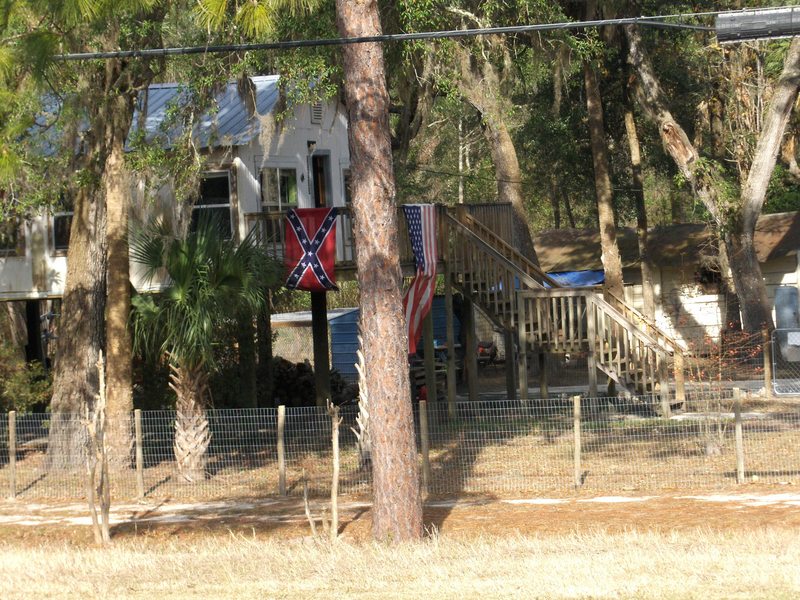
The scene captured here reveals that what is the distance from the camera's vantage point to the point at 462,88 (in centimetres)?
2225

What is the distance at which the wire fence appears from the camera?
15281 millimetres

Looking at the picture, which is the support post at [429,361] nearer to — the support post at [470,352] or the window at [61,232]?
the support post at [470,352]

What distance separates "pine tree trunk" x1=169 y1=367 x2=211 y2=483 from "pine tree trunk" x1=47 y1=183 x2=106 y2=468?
2.34 meters

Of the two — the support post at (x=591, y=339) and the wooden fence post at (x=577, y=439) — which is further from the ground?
the support post at (x=591, y=339)

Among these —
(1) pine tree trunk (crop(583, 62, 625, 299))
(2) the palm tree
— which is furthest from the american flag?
(1) pine tree trunk (crop(583, 62, 625, 299))

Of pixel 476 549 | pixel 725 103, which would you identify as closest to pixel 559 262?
pixel 725 103

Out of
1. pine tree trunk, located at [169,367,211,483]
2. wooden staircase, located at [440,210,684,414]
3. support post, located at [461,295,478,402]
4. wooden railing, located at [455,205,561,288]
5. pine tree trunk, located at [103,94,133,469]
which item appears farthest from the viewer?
support post, located at [461,295,478,402]

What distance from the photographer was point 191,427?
1680 centimetres

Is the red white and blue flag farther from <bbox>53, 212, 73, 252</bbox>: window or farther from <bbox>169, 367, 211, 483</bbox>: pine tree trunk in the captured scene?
<bbox>53, 212, 73, 252</bbox>: window

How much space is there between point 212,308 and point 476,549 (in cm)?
713

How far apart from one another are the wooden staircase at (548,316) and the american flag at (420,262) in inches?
28.1

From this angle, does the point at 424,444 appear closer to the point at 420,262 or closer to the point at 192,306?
the point at 192,306

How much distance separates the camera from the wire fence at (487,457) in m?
15.3

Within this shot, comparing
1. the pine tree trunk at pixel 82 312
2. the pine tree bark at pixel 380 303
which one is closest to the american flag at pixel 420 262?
the pine tree trunk at pixel 82 312
